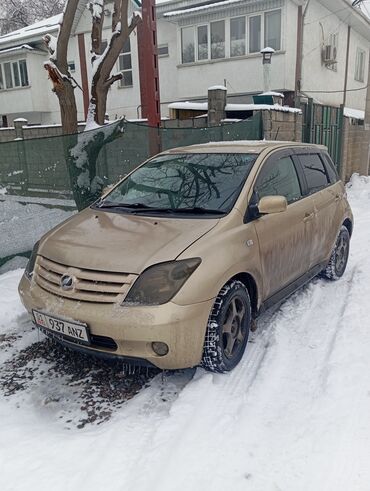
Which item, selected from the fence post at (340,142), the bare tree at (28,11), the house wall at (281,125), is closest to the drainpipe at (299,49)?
the fence post at (340,142)

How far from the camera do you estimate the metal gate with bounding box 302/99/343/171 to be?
11461 millimetres

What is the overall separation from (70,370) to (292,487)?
1846 millimetres

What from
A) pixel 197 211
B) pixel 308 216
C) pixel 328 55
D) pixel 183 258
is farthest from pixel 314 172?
pixel 328 55

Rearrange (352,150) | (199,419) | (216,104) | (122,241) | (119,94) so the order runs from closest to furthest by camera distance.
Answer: (199,419) → (122,241) → (216,104) → (352,150) → (119,94)

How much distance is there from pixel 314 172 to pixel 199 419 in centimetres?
312

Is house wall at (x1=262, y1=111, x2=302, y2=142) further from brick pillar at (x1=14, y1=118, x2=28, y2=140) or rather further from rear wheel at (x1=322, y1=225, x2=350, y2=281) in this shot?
brick pillar at (x1=14, y1=118, x2=28, y2=140)

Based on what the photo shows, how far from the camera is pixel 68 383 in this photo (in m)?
3.23

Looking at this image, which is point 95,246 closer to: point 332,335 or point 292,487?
point 292,487

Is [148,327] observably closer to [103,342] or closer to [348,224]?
[103,342]

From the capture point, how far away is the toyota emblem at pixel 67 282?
9.95 ft

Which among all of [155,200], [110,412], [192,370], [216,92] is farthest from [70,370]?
[216,92]

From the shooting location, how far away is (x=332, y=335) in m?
3.89

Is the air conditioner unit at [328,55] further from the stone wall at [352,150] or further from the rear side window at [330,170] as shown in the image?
the rear side window at [330,170]

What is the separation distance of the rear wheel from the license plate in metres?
3.21
